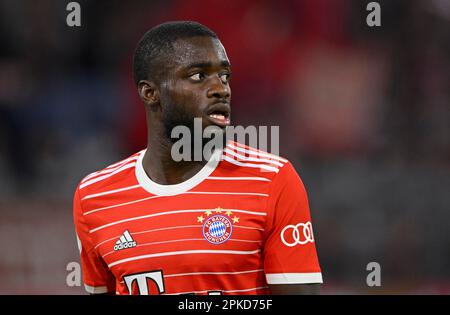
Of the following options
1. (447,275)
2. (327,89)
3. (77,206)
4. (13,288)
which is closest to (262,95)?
(327,89)

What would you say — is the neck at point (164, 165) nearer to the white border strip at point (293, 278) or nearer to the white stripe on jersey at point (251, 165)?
the white stripe on jersey at point (251, 165)

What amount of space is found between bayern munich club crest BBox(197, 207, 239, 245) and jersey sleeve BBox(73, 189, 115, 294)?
1.65 ft

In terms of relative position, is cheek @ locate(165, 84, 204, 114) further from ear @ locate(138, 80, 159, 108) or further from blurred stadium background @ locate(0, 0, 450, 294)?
blurred stadium background @ locate(0, 0, 450, 294)

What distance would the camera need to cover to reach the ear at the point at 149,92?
107 inches

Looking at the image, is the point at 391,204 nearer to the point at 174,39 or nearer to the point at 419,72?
the point at 419,72

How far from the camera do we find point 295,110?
17.8 feet

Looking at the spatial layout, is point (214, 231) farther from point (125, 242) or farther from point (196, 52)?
point (196, 52)

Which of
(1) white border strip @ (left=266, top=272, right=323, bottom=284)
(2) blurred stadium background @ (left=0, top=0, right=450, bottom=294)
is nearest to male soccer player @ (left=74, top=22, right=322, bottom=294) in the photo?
(1) white border strip @ (left=266, top=272, right=323, bottom=284)

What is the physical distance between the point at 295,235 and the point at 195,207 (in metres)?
0.36

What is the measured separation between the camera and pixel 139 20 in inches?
218

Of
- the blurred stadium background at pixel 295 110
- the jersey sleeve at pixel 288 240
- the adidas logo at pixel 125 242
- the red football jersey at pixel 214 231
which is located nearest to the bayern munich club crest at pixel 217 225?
the red football jersey at pixel 214 231

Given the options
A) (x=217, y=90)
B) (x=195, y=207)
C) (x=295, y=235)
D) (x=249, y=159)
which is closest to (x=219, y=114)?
(x=217, y=90)

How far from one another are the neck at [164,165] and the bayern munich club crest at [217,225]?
185 mm

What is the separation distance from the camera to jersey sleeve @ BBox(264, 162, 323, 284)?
97.7 inches
